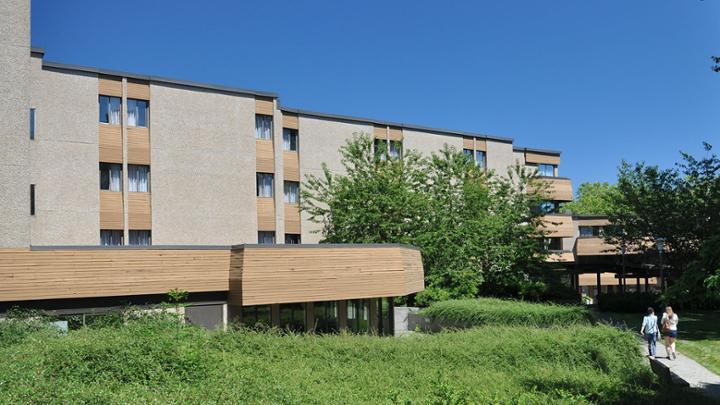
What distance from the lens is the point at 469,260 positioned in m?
35.3

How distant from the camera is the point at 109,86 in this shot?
2934cm

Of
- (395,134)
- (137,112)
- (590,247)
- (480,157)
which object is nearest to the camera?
(137,112)

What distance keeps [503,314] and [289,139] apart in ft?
55.3

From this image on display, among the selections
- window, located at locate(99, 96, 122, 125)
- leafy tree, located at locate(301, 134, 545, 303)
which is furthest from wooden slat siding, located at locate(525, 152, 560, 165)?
window, located at locate(99, 96, 122, 125)

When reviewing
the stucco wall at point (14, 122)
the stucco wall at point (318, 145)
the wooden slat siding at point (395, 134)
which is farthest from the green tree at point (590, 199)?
→ the stucco wall at point (14, 122)

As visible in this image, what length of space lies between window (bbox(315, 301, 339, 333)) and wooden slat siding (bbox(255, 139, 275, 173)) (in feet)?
37.5

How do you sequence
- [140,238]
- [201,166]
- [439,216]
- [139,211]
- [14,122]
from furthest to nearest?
[439,216] < [201,166] < [140,238] < [139,211] < [14,122]

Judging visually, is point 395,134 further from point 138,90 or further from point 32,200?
point 32,200

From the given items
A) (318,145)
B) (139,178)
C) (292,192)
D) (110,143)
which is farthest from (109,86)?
(318,145)

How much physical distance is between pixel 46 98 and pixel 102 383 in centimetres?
1859

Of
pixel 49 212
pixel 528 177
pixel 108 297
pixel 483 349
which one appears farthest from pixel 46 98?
pixel 528 177

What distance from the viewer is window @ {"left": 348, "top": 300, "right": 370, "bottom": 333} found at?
25.3 m

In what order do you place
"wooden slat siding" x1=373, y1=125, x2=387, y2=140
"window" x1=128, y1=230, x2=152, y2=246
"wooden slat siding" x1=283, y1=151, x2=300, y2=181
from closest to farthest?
"window" x1=128, y1=230, x2=152, y2=246
"wooden slat siding" x1=283, y1=151, x2=300, y2=181
"wooden slat siding" x1=373, y1=125, x2=387, y2=140

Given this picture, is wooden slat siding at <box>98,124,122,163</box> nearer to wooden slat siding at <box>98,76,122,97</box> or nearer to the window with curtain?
wooden slat siding at <box>98,76,122,97</box>
